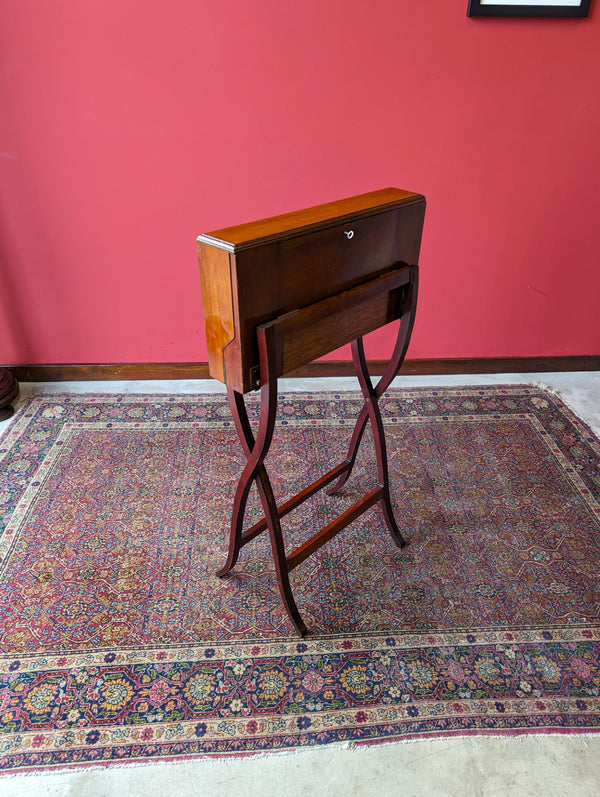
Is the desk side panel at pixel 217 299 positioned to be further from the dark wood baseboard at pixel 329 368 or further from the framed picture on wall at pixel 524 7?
the framed picture on wall at pixel 524 7

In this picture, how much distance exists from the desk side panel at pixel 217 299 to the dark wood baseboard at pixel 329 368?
1.82m

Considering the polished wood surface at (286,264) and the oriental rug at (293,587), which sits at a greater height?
the polished wood surface at (286,264)

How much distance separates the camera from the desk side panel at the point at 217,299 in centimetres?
139

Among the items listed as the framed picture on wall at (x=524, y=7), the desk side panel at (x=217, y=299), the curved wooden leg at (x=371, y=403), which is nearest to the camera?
the desk side panel at (x=217, y=299)

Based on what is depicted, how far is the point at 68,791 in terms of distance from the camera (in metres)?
1.57

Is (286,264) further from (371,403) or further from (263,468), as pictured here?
(371,403)

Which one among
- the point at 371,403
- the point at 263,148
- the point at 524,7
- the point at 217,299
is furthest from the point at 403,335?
the point at 524,7

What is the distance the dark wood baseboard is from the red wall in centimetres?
7

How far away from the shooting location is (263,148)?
110 inches

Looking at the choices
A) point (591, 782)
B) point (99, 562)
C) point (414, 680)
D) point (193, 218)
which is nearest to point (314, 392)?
point (193, 218)

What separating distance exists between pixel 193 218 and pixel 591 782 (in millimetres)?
2765

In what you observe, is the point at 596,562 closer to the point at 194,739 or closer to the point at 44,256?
the point at 194,739

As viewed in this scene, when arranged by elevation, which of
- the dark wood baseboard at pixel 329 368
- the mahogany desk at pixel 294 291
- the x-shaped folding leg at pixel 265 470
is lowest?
the dark wood baseboard at pixel 329 368

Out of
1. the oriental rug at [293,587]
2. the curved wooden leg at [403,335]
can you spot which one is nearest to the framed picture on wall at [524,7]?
the curved wooden leg at [403,335]
